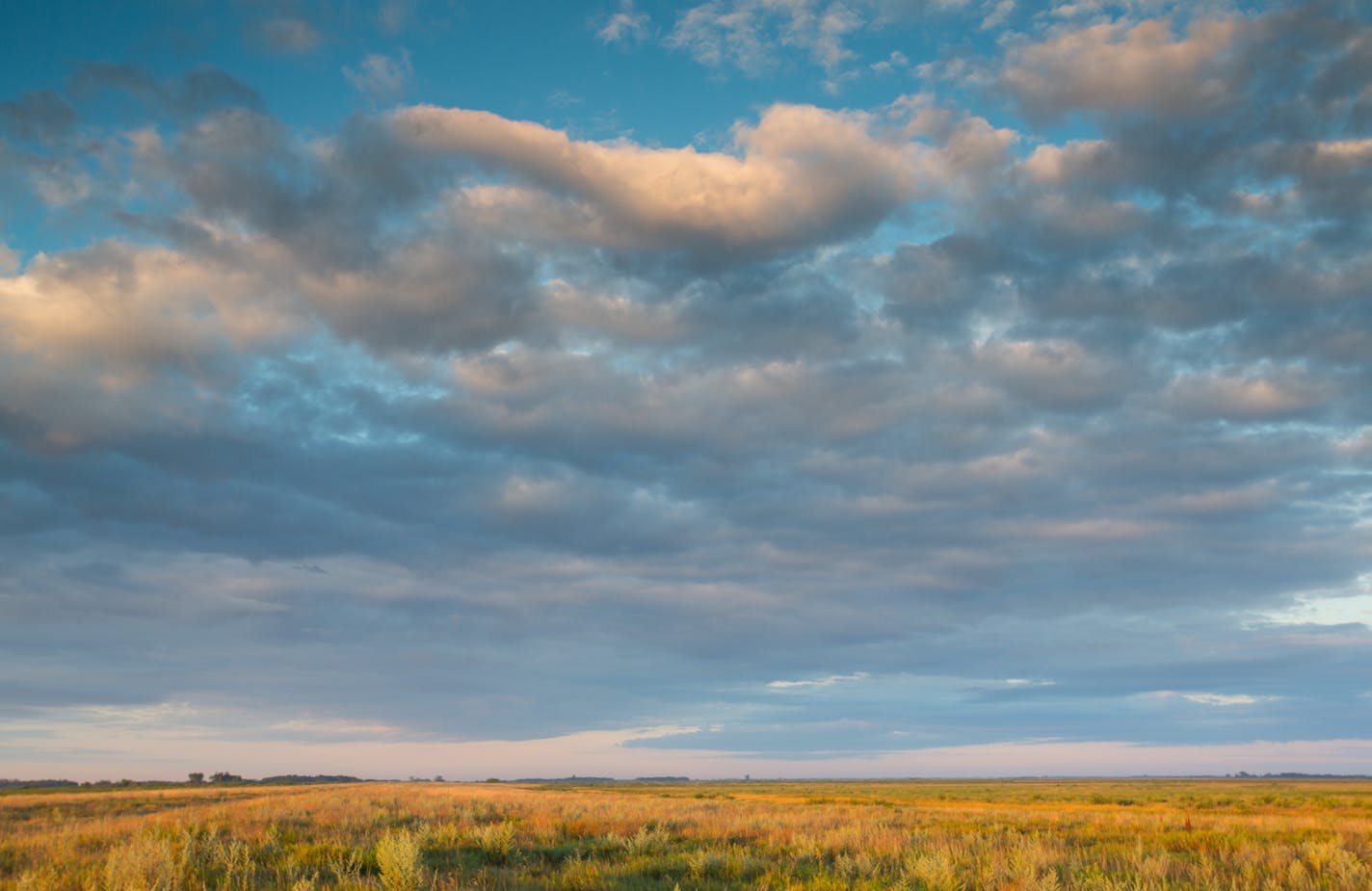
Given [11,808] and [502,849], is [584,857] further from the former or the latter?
[11,808]

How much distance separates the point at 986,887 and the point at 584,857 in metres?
6.93

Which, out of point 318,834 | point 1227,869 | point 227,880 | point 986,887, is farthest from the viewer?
point 318,834

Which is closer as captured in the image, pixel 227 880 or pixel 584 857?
pixel 227 880

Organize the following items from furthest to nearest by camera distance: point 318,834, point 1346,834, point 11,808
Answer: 1. point 11,808
2. point 1346,834
3. point 318,834

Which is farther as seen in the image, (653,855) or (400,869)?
(653,855)

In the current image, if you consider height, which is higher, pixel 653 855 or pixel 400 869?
pixel 400 869

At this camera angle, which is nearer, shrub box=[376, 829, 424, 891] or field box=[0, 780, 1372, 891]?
shrub box=[376, 829, 424, 891]

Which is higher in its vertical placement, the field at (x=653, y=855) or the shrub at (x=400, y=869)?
the shrub at (x=400, y=869)

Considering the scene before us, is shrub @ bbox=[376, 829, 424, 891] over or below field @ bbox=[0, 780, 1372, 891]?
over

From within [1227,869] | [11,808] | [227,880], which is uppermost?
[227,880]

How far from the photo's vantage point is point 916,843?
53.0ft

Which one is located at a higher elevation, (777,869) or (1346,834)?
(777,869)

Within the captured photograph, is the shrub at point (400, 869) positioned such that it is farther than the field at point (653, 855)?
No

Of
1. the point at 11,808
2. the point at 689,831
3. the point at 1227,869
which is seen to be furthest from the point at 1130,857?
the point at 11,808
